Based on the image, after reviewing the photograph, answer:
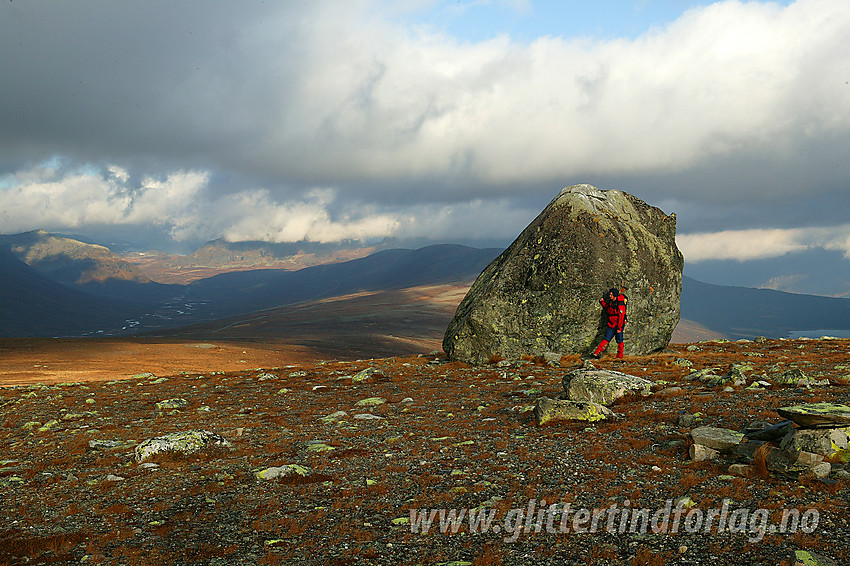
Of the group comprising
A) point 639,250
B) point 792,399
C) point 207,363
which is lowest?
point 207,363

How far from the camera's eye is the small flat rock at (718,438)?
1110 cm

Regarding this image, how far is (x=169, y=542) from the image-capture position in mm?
8984

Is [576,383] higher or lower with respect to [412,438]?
higher

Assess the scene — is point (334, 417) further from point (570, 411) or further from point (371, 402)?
point (570, 411)

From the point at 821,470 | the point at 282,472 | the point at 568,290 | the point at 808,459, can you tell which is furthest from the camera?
the point at 568,290

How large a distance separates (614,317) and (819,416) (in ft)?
63.8

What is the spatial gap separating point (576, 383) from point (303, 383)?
57.8 feet

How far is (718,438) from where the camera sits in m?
11.3

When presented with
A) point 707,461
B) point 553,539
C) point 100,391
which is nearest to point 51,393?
point 100,391

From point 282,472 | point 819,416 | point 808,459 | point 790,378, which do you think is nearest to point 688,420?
point 819,416

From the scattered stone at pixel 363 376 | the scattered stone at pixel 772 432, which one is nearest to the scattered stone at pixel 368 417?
the scattered stone at pixel 363 376

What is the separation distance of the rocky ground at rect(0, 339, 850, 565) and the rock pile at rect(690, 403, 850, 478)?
0.29 m

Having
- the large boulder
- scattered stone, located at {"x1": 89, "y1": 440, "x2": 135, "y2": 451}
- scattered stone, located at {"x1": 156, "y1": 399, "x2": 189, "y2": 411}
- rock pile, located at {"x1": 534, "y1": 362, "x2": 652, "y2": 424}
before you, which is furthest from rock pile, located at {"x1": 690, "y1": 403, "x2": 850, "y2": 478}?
scattered stone, located at {"x1": 156, "y1": 399, "x2": 189, "y2": 411}

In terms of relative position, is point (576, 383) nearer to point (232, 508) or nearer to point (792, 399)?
point (792, 399)
